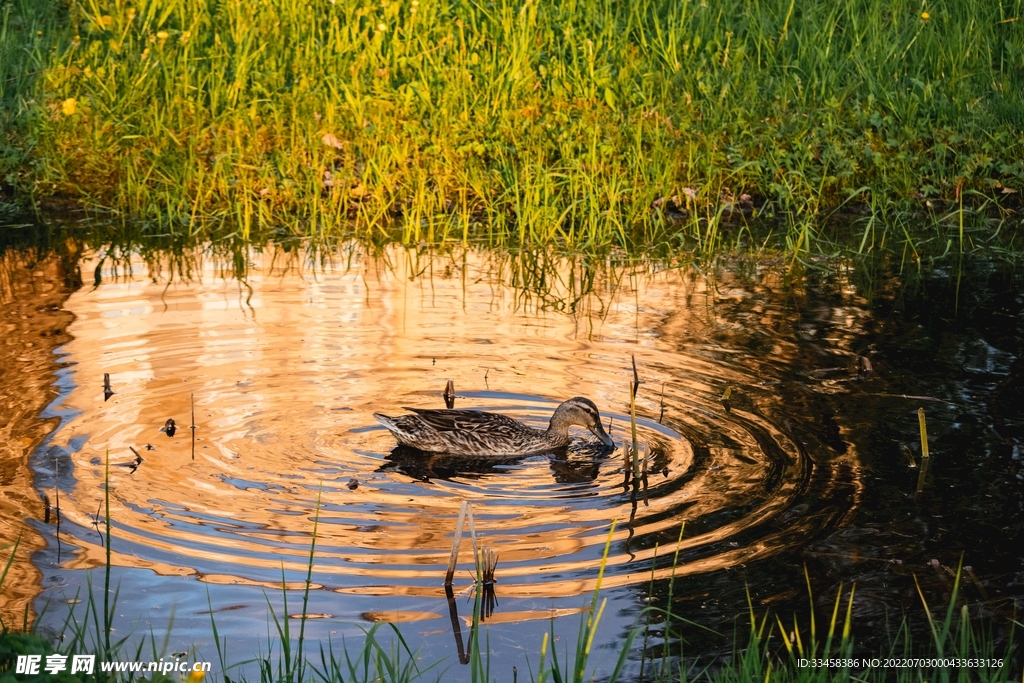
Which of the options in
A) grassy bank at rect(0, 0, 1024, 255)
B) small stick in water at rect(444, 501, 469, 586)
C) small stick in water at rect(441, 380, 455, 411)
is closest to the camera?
small stick in water at rect(444, 501, 469, 586)

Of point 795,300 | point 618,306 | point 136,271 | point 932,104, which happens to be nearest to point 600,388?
point 618,306

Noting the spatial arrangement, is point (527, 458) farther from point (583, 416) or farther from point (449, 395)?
point (449, 395)

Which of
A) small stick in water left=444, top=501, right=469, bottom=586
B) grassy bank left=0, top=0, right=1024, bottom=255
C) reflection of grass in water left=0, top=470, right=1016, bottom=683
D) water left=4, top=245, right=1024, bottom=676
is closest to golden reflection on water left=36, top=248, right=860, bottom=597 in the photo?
water left=4, top=245, right=1024, bottom=676

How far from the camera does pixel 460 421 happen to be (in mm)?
7664

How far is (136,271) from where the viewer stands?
10.3 metres

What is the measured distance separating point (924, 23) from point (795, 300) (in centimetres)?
541

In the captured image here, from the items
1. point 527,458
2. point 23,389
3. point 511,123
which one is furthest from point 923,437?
point 511,123

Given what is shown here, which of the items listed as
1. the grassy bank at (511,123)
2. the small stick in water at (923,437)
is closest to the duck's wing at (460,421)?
the small stick in water at (923,437)

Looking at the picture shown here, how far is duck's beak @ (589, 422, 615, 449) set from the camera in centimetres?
759

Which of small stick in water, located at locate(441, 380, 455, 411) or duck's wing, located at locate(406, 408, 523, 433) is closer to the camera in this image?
duck's wing, located at locate(406, 408, 523, 433)

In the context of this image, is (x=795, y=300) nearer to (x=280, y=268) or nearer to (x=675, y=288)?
→ (x=675, y=288)

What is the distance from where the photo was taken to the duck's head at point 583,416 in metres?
7.59

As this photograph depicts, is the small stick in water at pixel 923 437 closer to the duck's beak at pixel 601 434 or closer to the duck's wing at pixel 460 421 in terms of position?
the duck's beak at pixel 601 434

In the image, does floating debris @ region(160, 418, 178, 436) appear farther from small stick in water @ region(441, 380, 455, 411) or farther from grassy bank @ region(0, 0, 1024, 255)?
grassy bank @ region(0, 0, 1024, 255)
